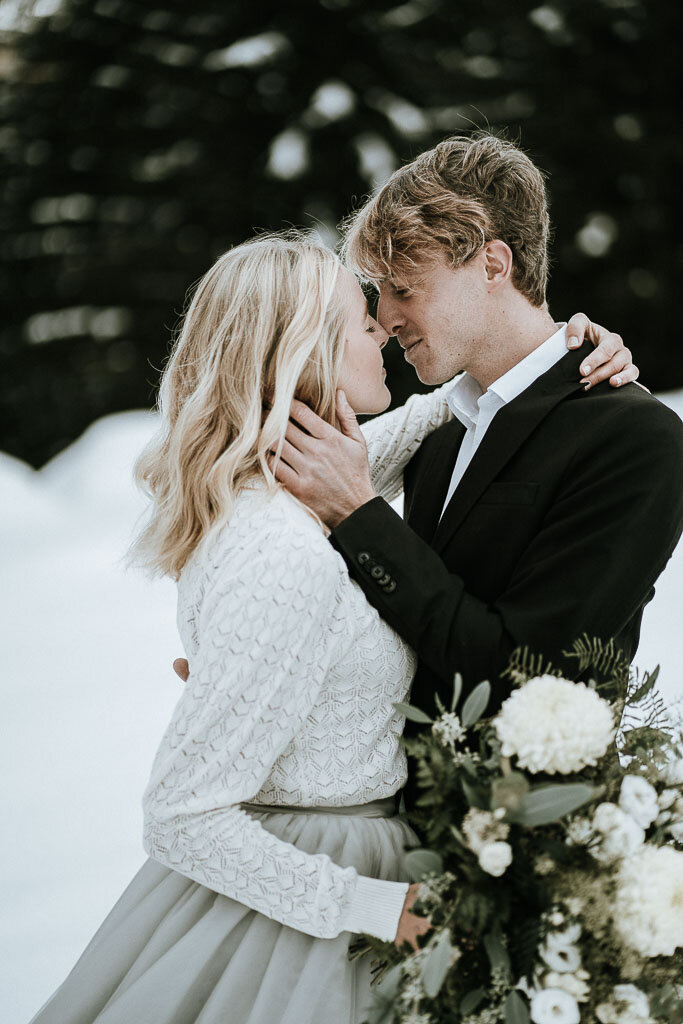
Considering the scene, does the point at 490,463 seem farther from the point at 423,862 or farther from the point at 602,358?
the point at 423,862

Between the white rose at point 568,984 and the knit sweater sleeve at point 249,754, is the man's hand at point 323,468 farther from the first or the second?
the white rose at point 568,984

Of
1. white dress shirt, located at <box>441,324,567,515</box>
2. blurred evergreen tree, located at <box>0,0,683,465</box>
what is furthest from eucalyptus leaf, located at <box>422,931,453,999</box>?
blurred evergreen tree, located at <box>0,0,683,465</box>

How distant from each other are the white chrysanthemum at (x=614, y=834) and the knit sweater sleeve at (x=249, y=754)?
335 millimetres

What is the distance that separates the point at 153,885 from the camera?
1551 mm

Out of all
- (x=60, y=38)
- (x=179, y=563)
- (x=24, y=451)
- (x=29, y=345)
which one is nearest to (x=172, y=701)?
(x=24, y=451)

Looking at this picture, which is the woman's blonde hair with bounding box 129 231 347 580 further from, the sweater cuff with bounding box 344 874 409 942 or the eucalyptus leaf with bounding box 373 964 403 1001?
the eucalyptus leaf with bounding box 373 964 403 1001

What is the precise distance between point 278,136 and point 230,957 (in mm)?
3408

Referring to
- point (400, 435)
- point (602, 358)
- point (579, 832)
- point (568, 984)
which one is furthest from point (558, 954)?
point (400, 435)

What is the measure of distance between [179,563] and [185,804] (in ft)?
1.26

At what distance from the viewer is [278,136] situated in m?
3.98

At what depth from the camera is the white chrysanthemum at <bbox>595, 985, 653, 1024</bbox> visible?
1062mm

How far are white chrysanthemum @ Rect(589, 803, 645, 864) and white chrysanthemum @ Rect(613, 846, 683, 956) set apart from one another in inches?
0.7

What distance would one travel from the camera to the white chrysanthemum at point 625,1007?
1062 mm

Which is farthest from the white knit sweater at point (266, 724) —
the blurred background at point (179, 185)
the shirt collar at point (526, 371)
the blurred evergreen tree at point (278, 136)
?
the blurred evergreen tree at point (278, 136)
